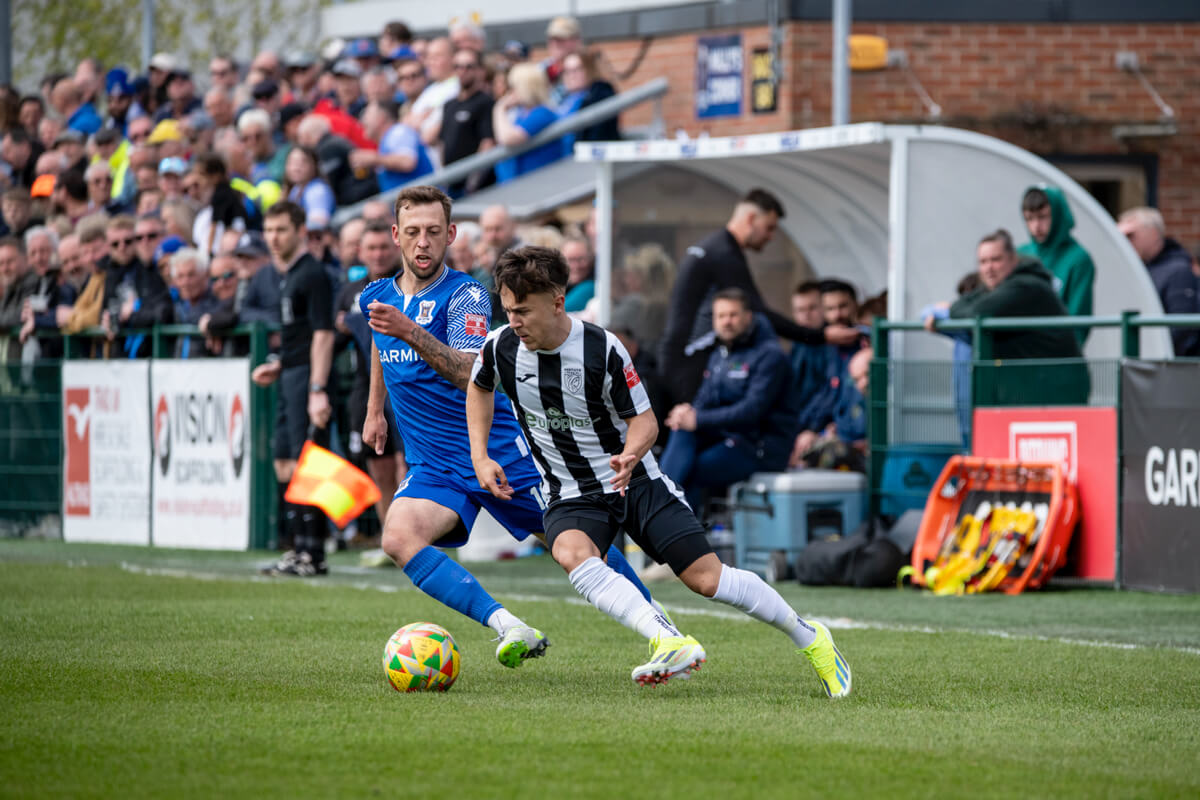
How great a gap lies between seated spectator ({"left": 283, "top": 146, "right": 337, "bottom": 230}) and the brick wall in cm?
636

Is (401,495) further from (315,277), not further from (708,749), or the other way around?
(315,277)

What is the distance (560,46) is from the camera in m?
18.4

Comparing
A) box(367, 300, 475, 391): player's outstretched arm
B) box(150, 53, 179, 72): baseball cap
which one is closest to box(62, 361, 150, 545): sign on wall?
box(150, 53, 179, 72): baseball cap

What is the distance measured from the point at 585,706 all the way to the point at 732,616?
3936 mm

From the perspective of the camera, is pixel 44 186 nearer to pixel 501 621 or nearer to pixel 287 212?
pixel 287 212

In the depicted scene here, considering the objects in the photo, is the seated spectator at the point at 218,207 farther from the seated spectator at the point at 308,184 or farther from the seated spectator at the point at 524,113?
the seated spectator at the point at 524,113

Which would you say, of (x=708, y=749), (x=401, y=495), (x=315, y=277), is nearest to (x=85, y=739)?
(x=708, y=749)

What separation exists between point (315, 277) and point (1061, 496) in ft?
17.1

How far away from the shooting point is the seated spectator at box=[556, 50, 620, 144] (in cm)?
1812

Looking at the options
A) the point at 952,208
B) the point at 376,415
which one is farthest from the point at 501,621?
the point at 952,208

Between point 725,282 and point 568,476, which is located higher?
point 725,282

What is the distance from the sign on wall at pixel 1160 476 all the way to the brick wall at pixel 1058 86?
9723 mm

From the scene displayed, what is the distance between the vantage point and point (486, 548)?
14.5m

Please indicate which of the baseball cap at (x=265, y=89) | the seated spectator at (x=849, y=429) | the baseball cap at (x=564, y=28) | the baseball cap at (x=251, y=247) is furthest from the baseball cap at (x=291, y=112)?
the seated spectator at (x=849, y=429)
